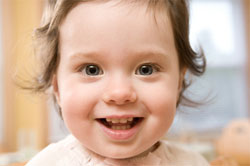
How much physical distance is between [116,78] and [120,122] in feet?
0.31

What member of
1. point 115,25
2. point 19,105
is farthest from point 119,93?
point 19,105

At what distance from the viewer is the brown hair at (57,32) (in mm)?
657

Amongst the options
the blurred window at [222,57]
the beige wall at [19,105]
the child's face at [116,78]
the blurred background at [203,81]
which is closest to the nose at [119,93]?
the child's face at [116,78]

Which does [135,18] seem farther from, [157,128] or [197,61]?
[197,61]

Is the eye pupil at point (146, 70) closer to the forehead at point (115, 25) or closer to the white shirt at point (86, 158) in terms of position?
the forehead at point (115, 25)

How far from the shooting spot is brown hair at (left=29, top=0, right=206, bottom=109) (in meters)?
0.66

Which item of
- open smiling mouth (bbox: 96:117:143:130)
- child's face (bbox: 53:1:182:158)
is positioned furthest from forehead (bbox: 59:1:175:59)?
open smiling mouth (bbox: 96:117:143:130)

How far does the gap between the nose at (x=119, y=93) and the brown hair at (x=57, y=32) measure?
179 mm

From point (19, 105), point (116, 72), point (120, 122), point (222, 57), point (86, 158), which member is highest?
point (116, 72)

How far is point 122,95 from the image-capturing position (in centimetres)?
56

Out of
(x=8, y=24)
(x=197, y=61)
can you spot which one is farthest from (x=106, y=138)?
(x=8, y=24)

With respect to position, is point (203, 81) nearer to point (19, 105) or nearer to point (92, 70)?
point (19, 105)

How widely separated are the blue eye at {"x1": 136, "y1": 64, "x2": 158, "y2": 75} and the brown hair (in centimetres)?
11

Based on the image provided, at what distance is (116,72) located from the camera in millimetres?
593
